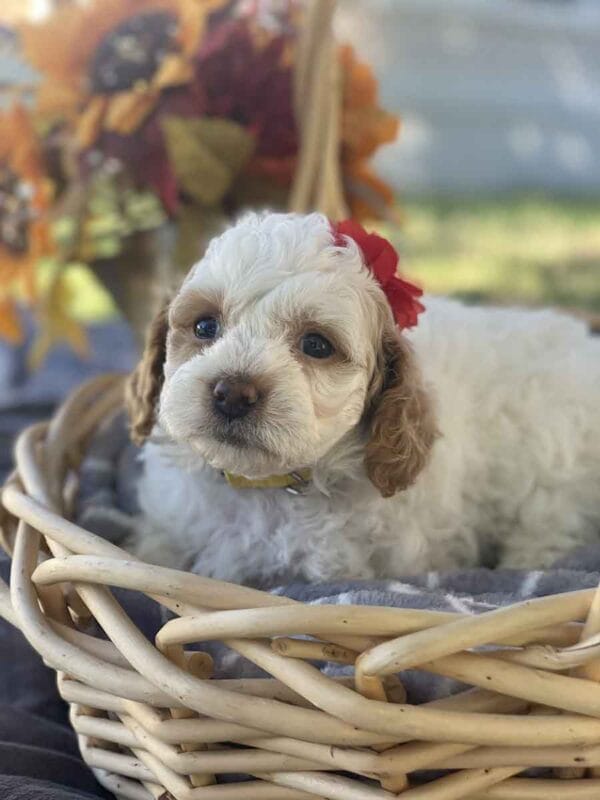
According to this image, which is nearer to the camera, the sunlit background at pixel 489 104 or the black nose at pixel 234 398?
the black nose at pixel 234 398

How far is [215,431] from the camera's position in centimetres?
184

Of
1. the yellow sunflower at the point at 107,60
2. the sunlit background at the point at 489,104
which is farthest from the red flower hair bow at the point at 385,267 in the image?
the sunlit background at the point at 489,104

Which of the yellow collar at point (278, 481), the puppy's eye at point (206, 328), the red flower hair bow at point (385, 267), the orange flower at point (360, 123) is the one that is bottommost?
the yellow collar at point (278, 481)

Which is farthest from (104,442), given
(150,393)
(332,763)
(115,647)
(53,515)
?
(332,763)

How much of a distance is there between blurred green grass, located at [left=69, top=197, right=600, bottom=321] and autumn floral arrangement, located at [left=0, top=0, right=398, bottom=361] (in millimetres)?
1955

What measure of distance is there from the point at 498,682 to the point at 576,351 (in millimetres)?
1283

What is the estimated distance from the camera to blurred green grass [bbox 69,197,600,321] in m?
6.28

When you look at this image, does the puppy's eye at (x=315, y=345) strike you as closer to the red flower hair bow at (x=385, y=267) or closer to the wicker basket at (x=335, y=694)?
the red flower hair bow at (x=385, y=267)

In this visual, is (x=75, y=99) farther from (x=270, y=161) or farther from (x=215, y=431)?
(x=215, y=431)

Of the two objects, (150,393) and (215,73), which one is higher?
(215,73)

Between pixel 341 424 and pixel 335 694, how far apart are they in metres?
0.63

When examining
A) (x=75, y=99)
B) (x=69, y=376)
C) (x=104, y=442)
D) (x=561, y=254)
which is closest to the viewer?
(x=104, y=442)

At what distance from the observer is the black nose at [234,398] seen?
182 centimetres

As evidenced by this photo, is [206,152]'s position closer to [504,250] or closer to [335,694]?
[335,694]
